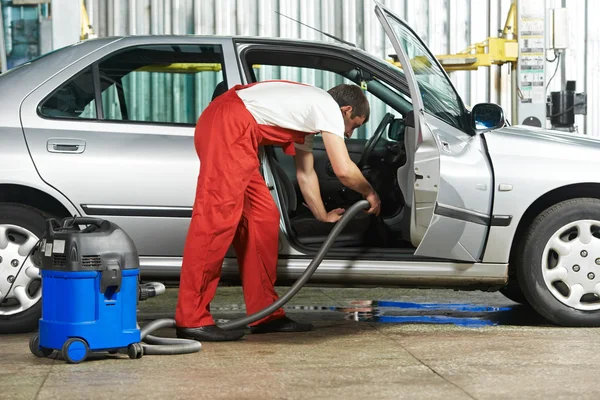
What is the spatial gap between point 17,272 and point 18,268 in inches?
1.0

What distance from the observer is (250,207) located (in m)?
5.01

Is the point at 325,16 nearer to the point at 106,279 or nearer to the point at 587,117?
the point at 587,117

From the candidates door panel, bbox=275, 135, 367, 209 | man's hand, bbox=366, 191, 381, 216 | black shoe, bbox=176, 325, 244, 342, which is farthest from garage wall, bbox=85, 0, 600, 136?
black shoe, bbox=176, 325, 244, 342

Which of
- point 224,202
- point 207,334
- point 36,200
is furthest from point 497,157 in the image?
point 36,200

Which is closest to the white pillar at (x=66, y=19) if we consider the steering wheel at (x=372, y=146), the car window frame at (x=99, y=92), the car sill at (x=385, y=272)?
the car window frame at (x=99, y=92)

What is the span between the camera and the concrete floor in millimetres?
3574

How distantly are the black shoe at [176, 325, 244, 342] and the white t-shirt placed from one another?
104 centimetres

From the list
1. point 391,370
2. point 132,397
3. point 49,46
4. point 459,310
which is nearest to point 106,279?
point 132,397

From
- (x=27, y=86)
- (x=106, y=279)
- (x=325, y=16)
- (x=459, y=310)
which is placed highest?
(x=325, y=16)

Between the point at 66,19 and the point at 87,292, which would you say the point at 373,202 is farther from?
the point at 66,19

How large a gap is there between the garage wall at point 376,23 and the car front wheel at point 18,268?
5576 millimetres

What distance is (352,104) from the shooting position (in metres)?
5.03

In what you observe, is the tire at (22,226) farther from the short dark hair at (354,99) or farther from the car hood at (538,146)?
the car hood at (538,146)

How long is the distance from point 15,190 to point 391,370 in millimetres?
2207
